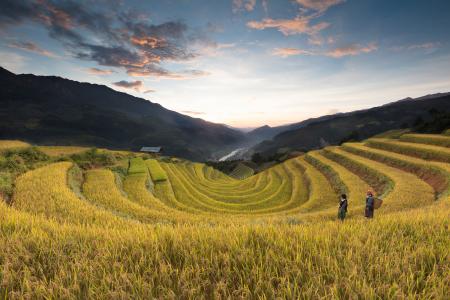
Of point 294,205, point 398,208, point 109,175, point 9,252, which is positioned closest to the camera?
point 9,252

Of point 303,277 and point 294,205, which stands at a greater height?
point 303,277

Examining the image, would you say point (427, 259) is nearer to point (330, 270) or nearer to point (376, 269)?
point (376, 269)

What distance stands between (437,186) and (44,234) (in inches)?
1267

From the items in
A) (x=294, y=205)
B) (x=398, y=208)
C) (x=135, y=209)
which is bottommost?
(x=294, y=205)

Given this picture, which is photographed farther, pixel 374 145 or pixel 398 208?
pixel 374 145

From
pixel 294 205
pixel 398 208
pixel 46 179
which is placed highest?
pixel 46 179

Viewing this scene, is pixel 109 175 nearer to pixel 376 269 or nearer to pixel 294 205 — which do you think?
pixel 294 205

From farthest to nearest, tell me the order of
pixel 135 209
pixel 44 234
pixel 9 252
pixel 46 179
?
1. pixel 46 179
2. pixel 135 209
3. pixel 44 234
4. pixel 9 252

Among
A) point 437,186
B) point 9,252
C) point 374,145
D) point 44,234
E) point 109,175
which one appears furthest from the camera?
point 374,145

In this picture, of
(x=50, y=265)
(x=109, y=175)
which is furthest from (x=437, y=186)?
(x=109, y=175)

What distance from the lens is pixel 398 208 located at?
56.3ft

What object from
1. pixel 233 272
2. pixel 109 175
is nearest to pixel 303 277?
pixel 233 272

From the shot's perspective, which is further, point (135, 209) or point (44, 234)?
point (135, 209)

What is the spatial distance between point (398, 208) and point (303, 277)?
1843 centimetres
